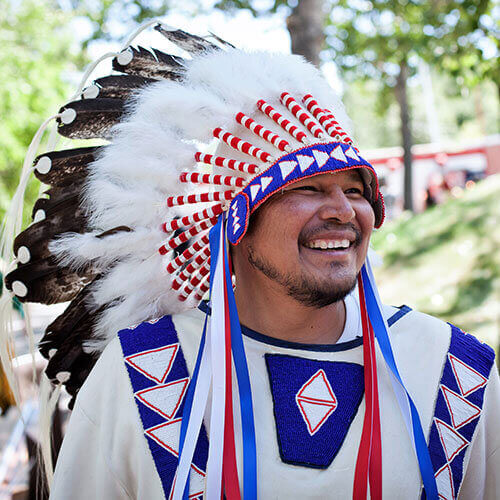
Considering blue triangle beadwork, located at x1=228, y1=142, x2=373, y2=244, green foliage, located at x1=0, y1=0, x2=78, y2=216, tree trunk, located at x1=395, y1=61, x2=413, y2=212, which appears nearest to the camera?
blue triangle beadwork, located at x1=228, y1=142, x2=373, y2=244

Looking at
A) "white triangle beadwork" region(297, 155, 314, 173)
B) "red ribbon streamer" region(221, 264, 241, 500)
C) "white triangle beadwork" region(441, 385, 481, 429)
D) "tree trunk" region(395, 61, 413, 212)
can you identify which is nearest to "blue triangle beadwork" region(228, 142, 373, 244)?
"white triangle beadwork" region(297, 155, 314, 173)

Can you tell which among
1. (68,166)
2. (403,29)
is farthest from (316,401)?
(403,29)

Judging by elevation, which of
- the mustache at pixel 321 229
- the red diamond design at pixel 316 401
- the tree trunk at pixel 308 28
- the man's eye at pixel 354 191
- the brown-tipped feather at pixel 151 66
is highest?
the tree trunk at pixel 308 28

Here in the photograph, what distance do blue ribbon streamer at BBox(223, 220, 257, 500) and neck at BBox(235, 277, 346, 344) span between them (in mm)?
130

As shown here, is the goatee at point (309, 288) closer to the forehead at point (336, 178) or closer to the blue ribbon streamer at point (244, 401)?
the blue ribbon streamer at point (244, 401)

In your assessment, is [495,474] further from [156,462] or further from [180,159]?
[180,159]

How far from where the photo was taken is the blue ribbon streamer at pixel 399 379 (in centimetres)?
162

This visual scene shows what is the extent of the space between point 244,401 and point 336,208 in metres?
0.64

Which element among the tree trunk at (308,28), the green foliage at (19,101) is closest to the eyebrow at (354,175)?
the tree trunk at (308,28)

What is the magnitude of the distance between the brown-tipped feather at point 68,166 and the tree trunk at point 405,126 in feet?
36.5

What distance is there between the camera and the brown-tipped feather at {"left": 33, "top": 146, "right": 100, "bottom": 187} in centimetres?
203

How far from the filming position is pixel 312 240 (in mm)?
1744

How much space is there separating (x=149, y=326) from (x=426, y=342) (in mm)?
927

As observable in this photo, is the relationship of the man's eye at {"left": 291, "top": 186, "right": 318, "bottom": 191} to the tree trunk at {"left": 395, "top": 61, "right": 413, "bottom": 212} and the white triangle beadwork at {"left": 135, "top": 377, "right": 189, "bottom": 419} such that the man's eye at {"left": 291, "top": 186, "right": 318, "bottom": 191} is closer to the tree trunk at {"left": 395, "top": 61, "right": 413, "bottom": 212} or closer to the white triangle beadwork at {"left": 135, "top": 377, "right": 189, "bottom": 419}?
the white triangle beadwork at {"left": 135, "top": 377, "right": 189, "bottom": 419}
